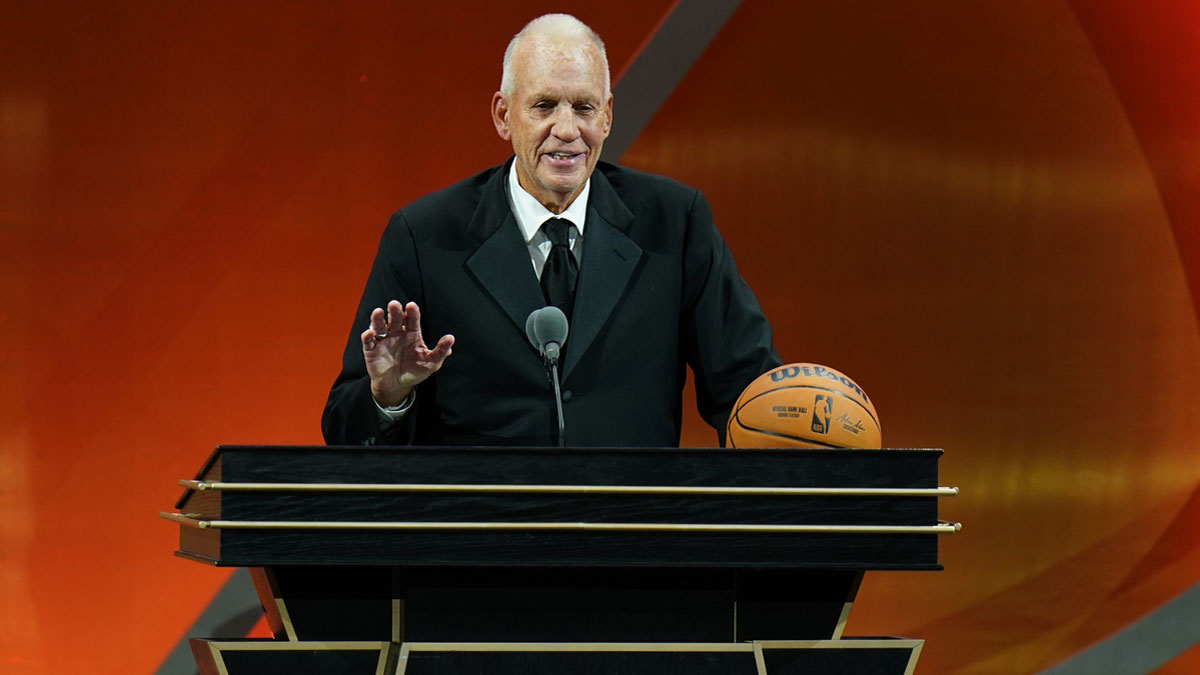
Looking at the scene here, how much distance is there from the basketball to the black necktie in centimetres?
53

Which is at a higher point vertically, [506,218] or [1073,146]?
[1073,146]

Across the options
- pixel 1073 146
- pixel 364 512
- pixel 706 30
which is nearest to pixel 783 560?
pixel 364 512

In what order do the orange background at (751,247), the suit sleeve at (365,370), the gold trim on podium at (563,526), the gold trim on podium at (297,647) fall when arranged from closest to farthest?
the gold trim on podium at (563,526), the gold trim on podium at (297,647), the suit sleeve at (365,370), the orange background at (751,247)

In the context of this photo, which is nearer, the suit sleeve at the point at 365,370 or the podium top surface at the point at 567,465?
the podium top surface at the point at 567,465

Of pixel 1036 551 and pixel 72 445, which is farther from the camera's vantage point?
pixel 1036 551

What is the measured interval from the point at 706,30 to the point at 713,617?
2.45m

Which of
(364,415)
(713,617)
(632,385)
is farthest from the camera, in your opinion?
(632,385)

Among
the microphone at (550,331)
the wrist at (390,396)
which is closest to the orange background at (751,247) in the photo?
the wrist at (390,396)

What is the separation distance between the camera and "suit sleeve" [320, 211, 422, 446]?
82.6 inches

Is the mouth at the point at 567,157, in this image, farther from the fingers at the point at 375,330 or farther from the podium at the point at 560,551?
the podium at the point at 560,551

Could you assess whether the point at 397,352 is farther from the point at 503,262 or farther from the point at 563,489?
the point at 503,262

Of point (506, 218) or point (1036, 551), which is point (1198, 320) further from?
point (506, 218)

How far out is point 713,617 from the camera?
181 centimetres

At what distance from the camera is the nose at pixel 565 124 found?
2369 millimetres
